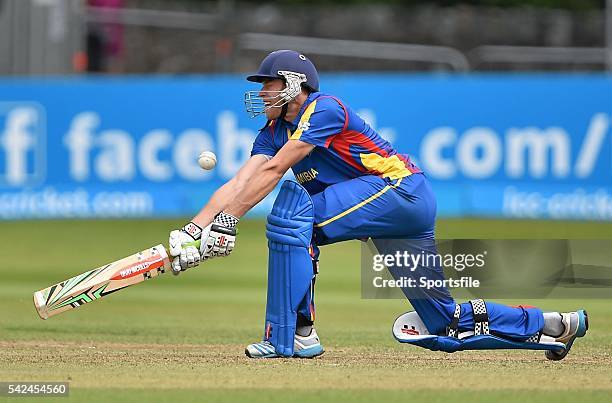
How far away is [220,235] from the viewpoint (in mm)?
7621

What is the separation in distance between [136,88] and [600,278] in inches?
414

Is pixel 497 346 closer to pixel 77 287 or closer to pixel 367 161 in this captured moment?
pixel 367 161

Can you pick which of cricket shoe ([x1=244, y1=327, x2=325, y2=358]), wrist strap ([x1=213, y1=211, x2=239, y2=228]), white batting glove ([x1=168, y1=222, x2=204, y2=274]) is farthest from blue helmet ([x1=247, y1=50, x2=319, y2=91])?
cricket shoe ([x1=244, y1=327, x2=325, y2=358])

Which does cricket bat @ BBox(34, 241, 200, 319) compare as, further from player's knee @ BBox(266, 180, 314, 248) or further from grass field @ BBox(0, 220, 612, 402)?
player's knee @ BBox(266, 180, 314, 248)

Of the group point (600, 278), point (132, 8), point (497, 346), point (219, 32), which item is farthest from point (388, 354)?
point (132, 8)

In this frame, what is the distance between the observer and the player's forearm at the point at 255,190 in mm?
7645

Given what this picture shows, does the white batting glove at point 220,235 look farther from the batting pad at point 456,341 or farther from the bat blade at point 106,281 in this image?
the batting pad at point 456,341

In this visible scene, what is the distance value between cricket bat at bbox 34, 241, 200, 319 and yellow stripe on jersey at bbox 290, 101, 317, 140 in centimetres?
97

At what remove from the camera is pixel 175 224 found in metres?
17.0

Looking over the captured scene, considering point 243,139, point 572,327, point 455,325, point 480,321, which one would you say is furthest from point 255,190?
point 243,139

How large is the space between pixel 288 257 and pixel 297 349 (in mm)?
616

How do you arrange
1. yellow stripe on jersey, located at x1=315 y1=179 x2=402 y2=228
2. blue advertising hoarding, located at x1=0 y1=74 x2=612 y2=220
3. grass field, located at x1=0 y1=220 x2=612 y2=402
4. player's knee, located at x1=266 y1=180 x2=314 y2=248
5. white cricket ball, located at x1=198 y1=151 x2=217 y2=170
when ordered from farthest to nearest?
blue advertising hoarding, located at x1=0 y1=74 x2=612 y2=220 < white cricket ball, located at x1=198 y1=151 x2=217 y2=170 < yellow stripe on jersey, located at x1=315 y1=179 x2=402 y2=228 < player's knee, located at x1=266 y1=180 x2=314 y2=248 < grass field, located at x1=0 y1=220 x2=612 y2=402

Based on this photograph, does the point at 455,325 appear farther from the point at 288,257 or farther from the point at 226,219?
the point at 226,219

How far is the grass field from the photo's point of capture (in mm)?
6672
